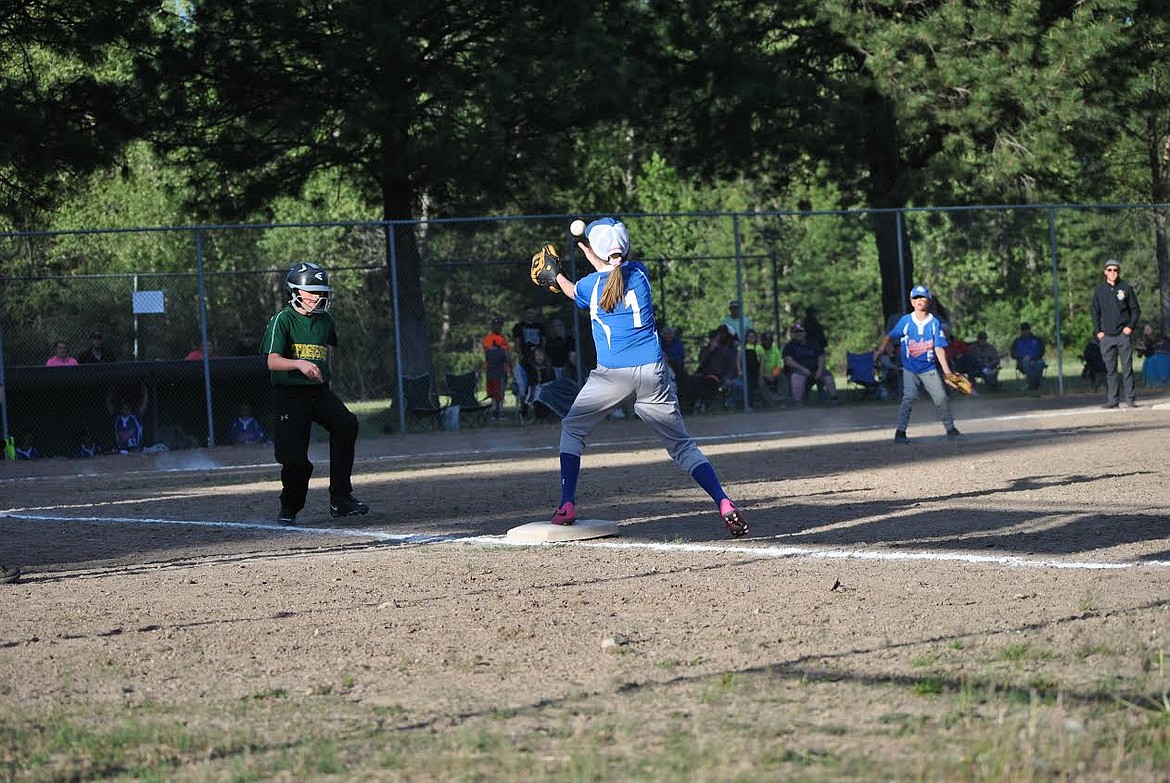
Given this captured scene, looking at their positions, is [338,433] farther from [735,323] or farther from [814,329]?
[814,329]

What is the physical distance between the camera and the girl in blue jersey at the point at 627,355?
9.72 meters

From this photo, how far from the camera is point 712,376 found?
23391mm

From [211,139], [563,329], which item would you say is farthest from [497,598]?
[211,139]

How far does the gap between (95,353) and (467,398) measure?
16.7 feet

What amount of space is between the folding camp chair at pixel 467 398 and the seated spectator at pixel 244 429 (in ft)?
9.86

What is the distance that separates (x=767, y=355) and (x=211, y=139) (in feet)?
30.7

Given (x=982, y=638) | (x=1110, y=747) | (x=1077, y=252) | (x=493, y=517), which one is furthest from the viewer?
(x=1077, y=252)

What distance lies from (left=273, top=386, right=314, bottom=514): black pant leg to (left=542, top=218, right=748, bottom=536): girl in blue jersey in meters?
2.40

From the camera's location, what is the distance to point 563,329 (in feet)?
75.0

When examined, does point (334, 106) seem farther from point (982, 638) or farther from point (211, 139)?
point (982, 638)

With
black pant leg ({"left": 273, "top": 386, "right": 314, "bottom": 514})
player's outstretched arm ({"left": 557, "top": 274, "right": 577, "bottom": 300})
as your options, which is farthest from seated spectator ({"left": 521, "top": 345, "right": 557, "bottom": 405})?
player's outstretched arm ({"left": 557, "top": 274, "right": 577, "bottom": 300})

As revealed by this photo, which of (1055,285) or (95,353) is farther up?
(1055,285)

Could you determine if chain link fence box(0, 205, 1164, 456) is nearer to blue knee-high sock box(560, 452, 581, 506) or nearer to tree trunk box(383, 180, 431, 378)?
tree trunk box(383, 180, 431, 378)

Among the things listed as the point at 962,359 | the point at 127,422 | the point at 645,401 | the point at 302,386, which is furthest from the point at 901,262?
the point at 645,401
